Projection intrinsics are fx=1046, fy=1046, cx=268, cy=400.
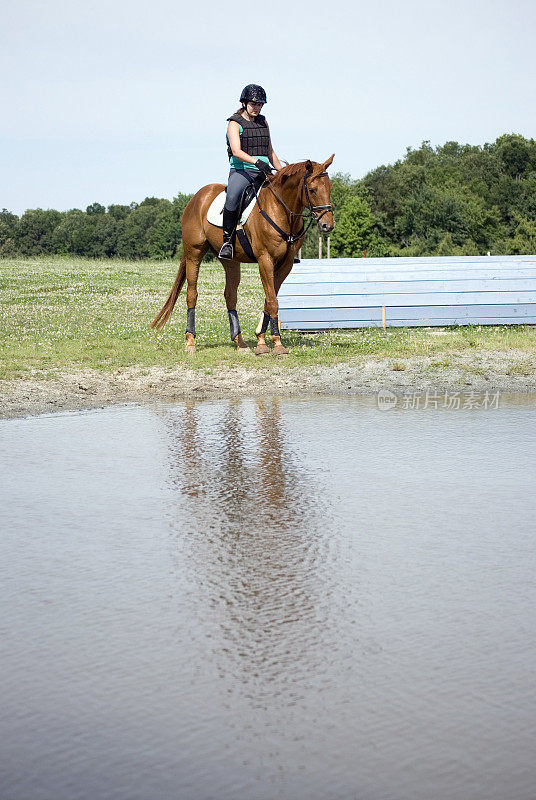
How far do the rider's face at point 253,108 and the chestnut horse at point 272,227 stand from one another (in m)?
0.96

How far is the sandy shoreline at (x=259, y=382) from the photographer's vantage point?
11.7 m

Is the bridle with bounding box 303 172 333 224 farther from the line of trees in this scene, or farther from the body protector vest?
the line of trees

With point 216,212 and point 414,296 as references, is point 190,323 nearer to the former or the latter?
point 216,212

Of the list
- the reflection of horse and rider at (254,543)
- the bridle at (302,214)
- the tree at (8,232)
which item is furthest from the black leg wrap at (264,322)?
the tree at (8,232)

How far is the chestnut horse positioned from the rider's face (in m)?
0.96

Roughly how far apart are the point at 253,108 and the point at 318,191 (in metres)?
1.73

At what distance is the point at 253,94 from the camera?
1437cm

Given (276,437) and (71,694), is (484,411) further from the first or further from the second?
(71,694)

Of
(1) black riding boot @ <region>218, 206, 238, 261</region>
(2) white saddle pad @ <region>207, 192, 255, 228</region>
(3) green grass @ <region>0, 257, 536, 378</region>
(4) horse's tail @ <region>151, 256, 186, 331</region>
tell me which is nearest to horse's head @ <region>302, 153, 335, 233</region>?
(1) black riding boot @ <region>218, 206, 238, 261</region>

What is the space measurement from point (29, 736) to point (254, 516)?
10.0ft

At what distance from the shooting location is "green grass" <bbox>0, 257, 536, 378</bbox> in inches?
556

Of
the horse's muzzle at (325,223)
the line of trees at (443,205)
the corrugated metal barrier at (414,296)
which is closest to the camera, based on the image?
the horse's muzzle at (325,223)

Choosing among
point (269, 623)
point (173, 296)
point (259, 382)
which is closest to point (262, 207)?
point (173, 296)

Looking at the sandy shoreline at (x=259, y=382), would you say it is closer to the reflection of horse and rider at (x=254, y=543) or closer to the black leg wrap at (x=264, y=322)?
the black leg wrap at (x=264, y=322)
